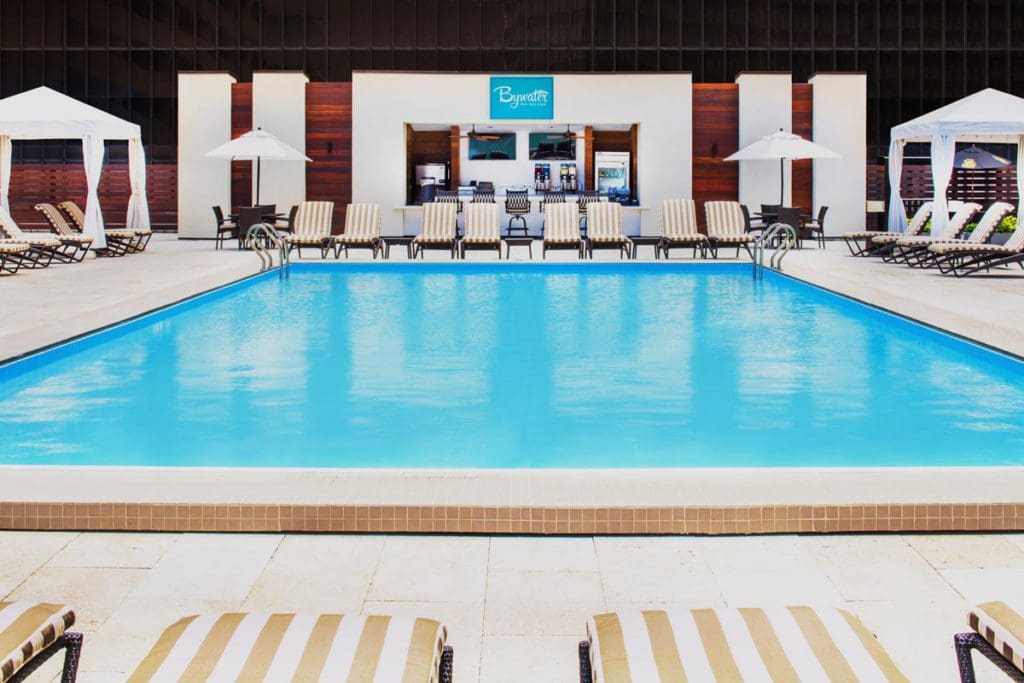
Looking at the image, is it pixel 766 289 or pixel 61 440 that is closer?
pixel 61 440

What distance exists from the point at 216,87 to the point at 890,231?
1141 cm

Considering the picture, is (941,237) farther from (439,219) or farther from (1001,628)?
(1001,628)

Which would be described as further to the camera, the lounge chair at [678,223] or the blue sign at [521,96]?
the blue sign at [521,96]

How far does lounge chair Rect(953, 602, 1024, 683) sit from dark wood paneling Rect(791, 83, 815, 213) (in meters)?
17.5

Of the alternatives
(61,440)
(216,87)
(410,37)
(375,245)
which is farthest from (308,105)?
(61,440)

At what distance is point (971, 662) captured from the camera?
175 cm

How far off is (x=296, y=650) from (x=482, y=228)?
1243 centimetres

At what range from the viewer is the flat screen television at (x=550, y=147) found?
19.0 meters

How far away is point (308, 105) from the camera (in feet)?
59.6

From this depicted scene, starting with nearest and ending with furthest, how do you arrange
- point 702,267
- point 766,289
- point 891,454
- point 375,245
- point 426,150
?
point 891,454 < point 766,289 < point 702,267 < point 375,245 < point 426,150

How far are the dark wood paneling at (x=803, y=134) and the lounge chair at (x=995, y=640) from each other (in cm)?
1746

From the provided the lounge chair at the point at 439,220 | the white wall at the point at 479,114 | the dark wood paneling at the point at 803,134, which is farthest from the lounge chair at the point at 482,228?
the dark wood paneling at the point at 803,134

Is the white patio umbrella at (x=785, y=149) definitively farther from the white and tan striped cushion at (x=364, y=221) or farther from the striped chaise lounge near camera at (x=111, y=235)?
the striped chaise lounge near camera at (x=111, y=235)

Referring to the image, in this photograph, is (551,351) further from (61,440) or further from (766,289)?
(766,289)
